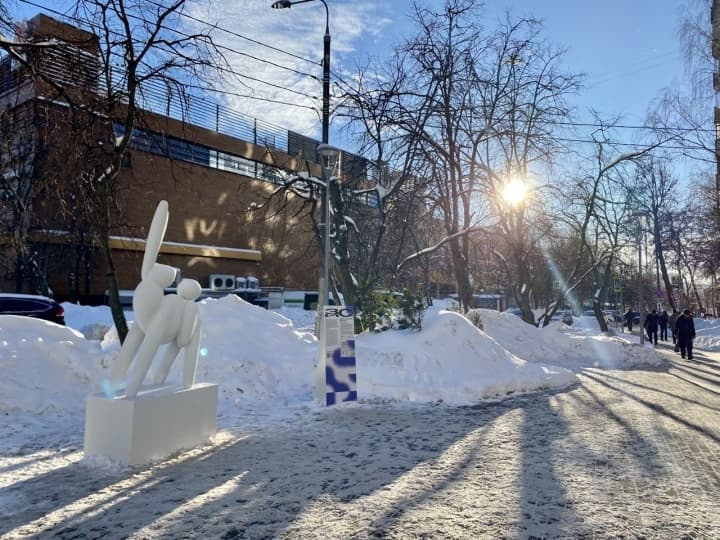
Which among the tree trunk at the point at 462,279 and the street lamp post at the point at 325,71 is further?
the tree trunk at the point at 462,279

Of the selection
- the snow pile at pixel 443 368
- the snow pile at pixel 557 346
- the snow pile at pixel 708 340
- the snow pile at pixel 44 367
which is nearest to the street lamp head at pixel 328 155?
the snow pile at pixel 443 368

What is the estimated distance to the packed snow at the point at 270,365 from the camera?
28.6 feet

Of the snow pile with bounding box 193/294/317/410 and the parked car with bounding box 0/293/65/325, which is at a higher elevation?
the parked car with bounding box 0/293/65/325

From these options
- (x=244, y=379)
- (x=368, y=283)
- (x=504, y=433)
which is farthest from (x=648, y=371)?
(x=244, y=379)

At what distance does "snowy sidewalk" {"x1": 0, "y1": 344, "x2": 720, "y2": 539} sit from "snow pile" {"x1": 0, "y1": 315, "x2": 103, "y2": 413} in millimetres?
1325

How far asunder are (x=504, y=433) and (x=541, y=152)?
14533 millimetres

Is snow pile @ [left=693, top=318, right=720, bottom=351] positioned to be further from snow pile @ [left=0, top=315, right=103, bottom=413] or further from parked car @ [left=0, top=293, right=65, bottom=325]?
parked car @ [left=0, top=293, right=65, bottom=325]

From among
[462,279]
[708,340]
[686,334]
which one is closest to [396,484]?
[462,279]

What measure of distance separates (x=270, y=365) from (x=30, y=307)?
10190 millimetres

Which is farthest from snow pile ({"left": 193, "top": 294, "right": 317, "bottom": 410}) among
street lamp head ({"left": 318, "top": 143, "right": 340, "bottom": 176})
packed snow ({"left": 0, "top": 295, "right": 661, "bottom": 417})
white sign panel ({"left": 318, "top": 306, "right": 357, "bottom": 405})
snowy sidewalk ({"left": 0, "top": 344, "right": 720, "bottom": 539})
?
street lamp head ({"left": 318, "top": 143, "right": 340, "bottom": 176})

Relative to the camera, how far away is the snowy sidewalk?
4.22 m

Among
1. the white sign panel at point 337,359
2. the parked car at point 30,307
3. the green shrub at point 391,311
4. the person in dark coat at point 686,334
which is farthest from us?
the person in dark coat at point 686,334

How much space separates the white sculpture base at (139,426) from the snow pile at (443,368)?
4.15 metres

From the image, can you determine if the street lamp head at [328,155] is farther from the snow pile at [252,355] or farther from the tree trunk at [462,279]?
the tree trunk at [462,279]
